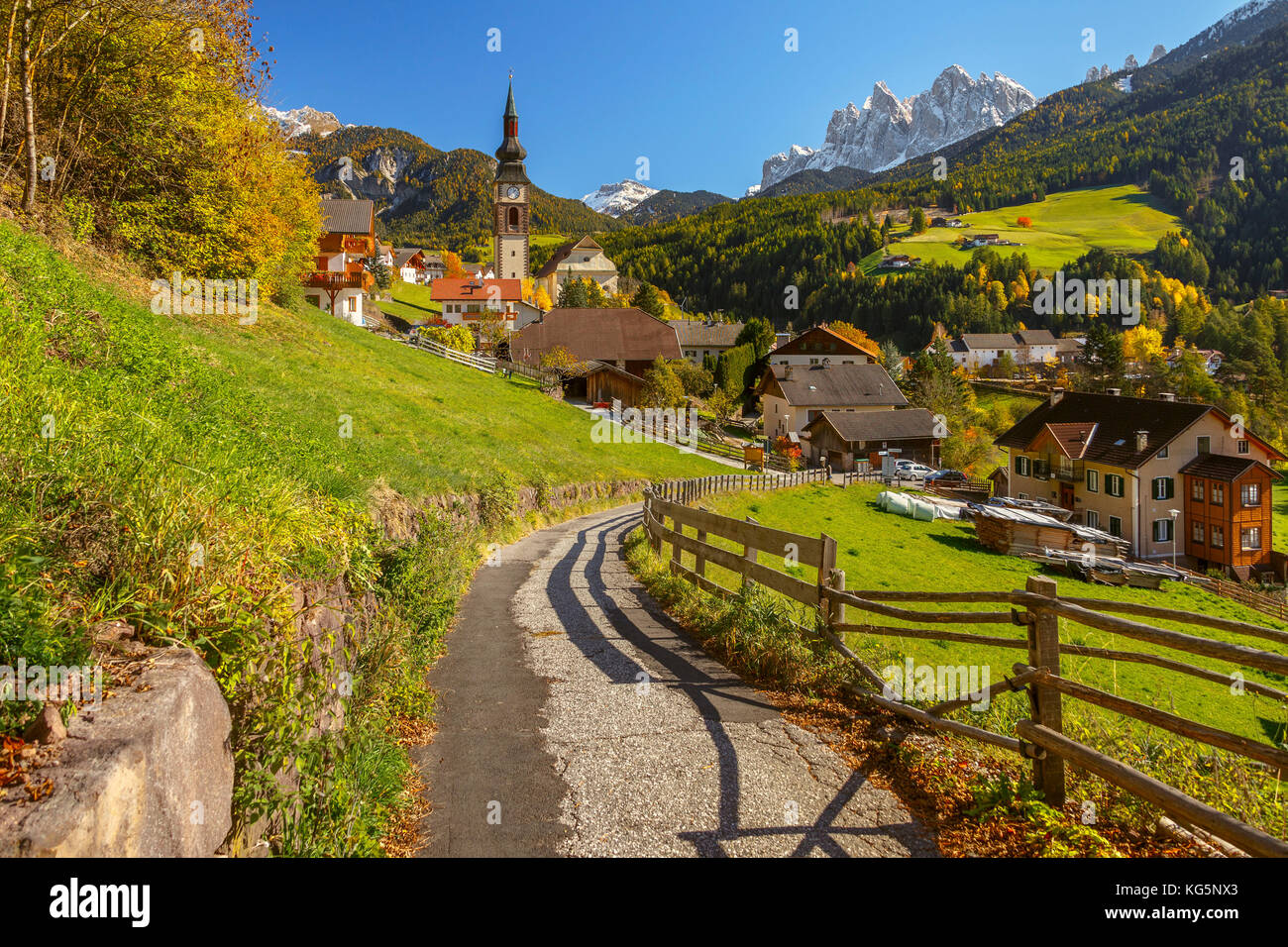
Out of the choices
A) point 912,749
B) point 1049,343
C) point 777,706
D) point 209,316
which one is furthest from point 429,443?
point 1049,343

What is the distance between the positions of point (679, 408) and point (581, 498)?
34.3 meters

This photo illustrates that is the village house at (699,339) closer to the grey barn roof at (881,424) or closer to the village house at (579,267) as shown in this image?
the village house at (579,267)

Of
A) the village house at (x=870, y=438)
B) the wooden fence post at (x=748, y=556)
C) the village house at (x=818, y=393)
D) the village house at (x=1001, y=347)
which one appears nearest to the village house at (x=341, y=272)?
the wooden fence post at (x=748, y=556)

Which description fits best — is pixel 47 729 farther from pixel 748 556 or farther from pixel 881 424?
pixel 881 424

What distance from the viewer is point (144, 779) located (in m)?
2.79

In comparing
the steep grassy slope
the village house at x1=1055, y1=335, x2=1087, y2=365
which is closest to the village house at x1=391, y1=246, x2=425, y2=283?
the village house at x1=1055, y1=335, x2=1087, y2=365

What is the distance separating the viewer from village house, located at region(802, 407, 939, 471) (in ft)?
198

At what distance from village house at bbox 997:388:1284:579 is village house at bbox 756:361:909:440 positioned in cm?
2041

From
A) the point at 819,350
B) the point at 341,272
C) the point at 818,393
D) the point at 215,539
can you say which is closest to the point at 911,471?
the point at 818,393

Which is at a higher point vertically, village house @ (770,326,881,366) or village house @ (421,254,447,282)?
village house @ (421,254,447,282)

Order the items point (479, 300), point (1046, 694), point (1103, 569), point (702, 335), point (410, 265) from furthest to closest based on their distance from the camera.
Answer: point (410, 265) < point (702, 335) < point (479, 300) < point (1103, 569) < point (1046, 694)

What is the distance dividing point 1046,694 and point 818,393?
66076mm

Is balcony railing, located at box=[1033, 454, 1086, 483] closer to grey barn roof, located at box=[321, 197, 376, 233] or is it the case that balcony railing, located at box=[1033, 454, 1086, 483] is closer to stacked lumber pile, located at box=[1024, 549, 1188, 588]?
stacked lumber pile, located at box=[1024, 549, 1188, 588]
